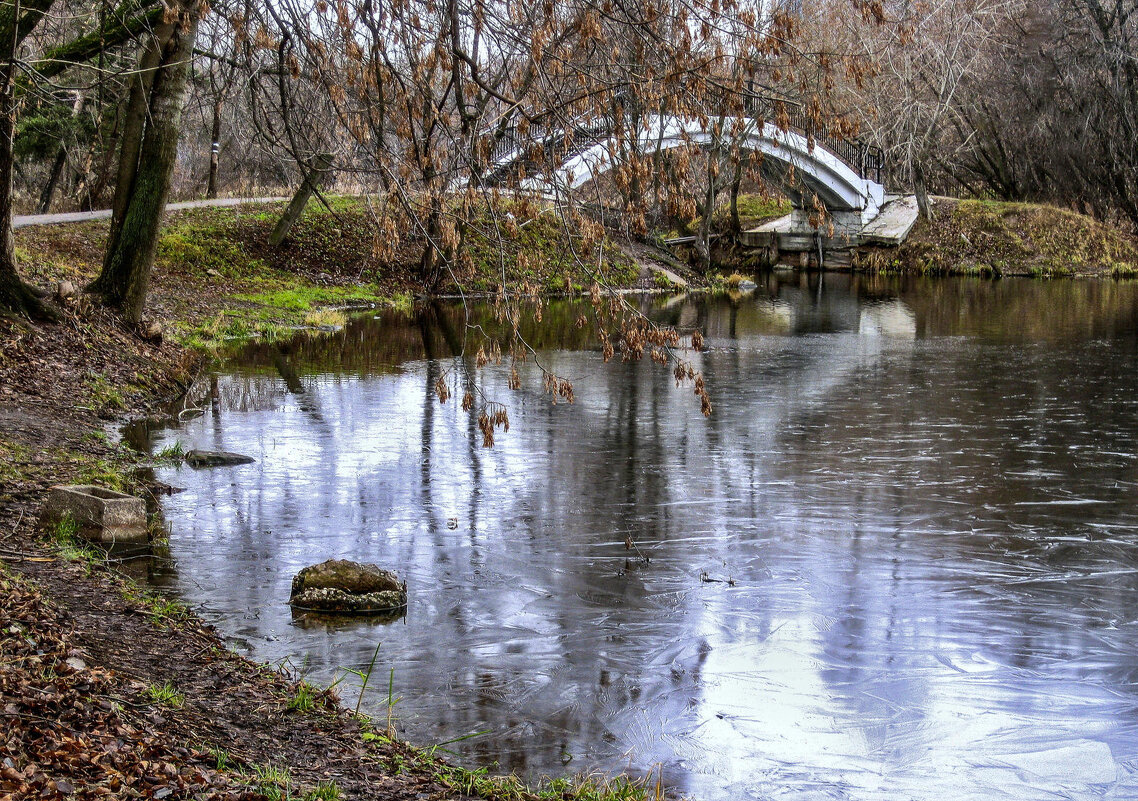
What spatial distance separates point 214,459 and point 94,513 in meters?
3.35

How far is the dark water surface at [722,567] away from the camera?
19.7 feet

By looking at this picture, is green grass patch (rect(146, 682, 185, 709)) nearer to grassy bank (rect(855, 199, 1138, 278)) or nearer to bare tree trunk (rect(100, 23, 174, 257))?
bare tree trunk (rect(100, 23, 174, 257))

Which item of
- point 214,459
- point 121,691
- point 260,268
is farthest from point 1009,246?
point 121,691

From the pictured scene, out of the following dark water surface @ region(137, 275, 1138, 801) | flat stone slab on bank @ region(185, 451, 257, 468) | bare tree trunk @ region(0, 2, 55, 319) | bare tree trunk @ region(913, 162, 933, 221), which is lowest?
dark water surface @ region(137, 275, 1138, 801)

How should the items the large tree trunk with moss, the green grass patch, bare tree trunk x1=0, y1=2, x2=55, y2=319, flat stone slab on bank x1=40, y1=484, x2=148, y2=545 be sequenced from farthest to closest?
the large tree trunk with moss → bare tree trunk x1=0, y1=2, x2=55, y2=319 → flat stone slab on bank x1=40, y1=484, x2=148, y2=545 → the green grass patch

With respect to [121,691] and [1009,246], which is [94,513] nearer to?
[121,691]

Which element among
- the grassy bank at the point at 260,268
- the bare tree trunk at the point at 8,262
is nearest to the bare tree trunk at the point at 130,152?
the bare tree trunk at the point at 8,262

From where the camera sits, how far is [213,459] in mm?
11383

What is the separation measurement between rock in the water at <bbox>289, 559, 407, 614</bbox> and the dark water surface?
17 centimetres

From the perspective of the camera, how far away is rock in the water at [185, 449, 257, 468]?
36.9ft

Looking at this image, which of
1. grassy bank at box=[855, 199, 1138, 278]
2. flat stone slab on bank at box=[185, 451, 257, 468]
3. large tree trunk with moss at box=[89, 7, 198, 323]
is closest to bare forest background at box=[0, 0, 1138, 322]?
large tree trunk with moss at box=[89, 7, 198, 323]

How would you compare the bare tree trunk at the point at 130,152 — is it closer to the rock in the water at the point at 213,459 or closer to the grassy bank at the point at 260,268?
the grassy bank at the point at 260,268

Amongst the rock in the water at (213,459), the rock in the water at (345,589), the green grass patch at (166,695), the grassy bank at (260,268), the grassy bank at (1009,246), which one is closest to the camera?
the green grass patch at (166,695)

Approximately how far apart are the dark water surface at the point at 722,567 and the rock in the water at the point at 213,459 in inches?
10.7
